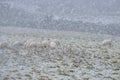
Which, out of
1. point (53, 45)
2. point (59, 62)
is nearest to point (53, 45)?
point (53, 45)

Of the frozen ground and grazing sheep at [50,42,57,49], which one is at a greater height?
grazing sheep at [50,42,57,49]

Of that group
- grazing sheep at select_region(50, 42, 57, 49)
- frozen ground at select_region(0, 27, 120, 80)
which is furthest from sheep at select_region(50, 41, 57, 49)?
frozen ground at select_region(0, 27, 120, 80)

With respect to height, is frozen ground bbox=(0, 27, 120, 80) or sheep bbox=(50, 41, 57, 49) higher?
sheep bbox=(50, 41, 57, 49)

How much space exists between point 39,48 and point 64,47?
7.14 feet

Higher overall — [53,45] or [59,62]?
[53,45]

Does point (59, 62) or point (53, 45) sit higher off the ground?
point (53, 45)

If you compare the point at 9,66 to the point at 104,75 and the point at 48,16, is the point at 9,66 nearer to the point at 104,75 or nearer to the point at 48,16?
the point at 104,75

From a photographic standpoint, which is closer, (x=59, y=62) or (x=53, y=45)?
(x=59, y=62)

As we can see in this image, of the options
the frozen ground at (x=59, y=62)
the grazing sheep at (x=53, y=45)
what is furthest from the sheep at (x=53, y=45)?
the frozen ground at (x=59, y=62)

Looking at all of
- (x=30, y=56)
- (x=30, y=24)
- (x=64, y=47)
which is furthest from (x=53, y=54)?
(x=30, y=24)

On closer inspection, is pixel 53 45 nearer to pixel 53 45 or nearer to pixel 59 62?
pixel 53 45

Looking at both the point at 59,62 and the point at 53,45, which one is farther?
the point at 53,45

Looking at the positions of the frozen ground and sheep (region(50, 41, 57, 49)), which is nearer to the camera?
the frozen ground

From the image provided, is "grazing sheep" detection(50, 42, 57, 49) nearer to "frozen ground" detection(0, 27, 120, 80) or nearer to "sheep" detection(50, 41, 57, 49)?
"sheep" detection(50, 41, 57, 49)
